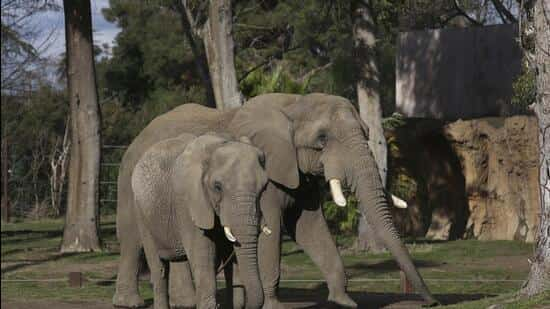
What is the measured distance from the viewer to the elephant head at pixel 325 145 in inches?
486

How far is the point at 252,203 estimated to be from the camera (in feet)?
35.6

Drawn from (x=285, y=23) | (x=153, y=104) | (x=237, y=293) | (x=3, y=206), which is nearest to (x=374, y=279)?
(x=237, y=293)

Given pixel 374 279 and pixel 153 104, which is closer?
pixel 374 279

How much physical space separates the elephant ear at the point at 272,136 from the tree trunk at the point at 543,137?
240 centimetres

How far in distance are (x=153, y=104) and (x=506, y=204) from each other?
21.4 m

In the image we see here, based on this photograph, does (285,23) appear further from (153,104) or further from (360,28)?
(360,28)

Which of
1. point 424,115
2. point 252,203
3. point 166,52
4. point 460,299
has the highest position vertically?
point 166,52

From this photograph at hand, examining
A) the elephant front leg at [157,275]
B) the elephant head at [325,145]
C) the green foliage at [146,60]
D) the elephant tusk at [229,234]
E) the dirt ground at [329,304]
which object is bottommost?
the dirt ground at [329,304]

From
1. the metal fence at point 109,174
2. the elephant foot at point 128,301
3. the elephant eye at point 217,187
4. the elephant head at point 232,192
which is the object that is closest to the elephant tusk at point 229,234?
the elephant head at point 232,192

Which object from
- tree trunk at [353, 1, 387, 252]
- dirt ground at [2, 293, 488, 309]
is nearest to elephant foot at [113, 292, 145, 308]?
dirt ground at [2, 293, 488, 309]

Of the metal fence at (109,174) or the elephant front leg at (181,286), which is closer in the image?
the elephant front leg at (181,286)

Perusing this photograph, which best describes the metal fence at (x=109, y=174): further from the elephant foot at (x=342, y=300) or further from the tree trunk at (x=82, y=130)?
the elephant foot at (x=342, y=300)

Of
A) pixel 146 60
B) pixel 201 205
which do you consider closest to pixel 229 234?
pixel 201 205

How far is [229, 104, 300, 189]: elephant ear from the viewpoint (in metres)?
12.7
